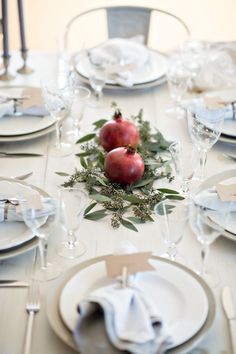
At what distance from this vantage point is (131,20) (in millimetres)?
2615

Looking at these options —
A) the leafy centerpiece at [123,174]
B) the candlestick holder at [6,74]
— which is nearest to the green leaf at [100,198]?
the leafy centerpiece at [123,174]

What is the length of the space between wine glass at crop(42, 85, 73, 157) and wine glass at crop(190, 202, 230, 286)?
1.92ft

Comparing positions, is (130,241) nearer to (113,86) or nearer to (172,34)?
(113,86)

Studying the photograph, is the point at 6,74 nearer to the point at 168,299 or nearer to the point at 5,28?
the point at 5,28

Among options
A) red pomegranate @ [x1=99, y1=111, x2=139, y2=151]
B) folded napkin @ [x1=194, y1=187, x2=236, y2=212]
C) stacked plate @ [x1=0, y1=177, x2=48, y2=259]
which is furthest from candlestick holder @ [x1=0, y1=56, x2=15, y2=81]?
folded napkin @ [x1=194, y1=187, x2=236, y2=212]

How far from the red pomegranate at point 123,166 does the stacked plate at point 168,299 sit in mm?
312

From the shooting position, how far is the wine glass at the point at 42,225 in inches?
48.3

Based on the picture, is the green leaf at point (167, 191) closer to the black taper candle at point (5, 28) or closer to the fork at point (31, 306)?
the fork at point (31, 306)

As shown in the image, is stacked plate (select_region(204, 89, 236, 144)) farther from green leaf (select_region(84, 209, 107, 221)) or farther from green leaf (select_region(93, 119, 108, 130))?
green leaf (select_region(84, 209, 107, 221))

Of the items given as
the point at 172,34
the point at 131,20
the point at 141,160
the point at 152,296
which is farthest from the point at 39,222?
the point at 172,34

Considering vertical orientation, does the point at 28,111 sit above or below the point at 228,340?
above

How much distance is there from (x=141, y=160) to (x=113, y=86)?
22.5 inches

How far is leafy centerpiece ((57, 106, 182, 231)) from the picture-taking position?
144 centimetres

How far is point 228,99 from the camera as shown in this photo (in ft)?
6.18
